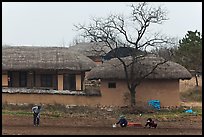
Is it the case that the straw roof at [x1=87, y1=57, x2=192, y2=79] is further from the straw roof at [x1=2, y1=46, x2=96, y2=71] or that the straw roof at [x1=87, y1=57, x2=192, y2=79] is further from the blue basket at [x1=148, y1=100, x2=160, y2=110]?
the straw roof at [x1=2, y1=46, x2=96, y2=71]

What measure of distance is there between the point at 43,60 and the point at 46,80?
1976 mm

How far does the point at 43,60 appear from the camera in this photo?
30.0m

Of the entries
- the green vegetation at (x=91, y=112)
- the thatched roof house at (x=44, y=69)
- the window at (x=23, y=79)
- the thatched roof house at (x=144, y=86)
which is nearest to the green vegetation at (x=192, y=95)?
the thatched roof house at (x=144, y=86)

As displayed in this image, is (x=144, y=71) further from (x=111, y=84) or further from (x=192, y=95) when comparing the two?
(x=192, y=95)

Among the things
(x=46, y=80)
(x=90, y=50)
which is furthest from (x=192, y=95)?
(x=90, y=50)

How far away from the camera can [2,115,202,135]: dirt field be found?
55.9ft

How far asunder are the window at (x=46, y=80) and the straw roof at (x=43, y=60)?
1624mm

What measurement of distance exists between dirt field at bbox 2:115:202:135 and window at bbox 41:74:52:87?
9794mm

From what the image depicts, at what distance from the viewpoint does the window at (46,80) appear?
3112 centimetres

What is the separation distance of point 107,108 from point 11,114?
6.03 m

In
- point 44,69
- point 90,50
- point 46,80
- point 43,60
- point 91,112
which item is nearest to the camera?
point 91,112

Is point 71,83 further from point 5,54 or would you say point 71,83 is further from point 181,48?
point 181,48

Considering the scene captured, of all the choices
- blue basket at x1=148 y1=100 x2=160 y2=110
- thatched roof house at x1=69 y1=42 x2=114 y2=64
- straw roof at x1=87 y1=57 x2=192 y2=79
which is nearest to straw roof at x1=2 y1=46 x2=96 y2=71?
straw roof at x1=87 y1=57 x2=192 y2=79

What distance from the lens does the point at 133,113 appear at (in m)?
23.3
